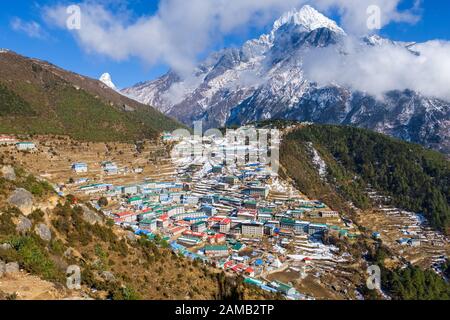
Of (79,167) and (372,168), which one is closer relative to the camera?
(79,167)

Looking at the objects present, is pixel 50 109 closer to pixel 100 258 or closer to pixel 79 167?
pixel 79 167

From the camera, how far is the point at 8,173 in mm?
18875

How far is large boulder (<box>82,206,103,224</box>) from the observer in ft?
63.3

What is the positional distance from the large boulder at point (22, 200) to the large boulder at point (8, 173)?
214 centimetres

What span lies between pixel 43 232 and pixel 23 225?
0.88 m

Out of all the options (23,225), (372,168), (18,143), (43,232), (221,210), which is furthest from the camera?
(372,168)

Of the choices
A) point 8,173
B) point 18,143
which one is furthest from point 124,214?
point 18,143

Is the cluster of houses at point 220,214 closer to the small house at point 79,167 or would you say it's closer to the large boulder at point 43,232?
the small house at point 79,167

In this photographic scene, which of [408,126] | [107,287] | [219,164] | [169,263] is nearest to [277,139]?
[219,164]

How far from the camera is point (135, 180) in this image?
57.9 metres

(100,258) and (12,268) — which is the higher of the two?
(12,268)

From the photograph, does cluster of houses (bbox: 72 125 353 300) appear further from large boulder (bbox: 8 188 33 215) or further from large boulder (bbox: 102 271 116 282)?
large boulder (bbox: 8 188 33 215)

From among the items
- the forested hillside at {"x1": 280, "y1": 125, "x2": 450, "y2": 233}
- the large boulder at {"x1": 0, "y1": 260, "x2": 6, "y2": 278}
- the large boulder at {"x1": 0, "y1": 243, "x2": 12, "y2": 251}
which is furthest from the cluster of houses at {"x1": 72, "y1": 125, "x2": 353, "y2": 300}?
the large boulder at {"x1": 0, "y1": 260, "x2": 6, "y2": 278}
